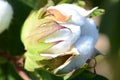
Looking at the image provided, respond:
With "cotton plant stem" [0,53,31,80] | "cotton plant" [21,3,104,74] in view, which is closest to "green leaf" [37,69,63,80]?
"cotton plant" [21,3,104,74]

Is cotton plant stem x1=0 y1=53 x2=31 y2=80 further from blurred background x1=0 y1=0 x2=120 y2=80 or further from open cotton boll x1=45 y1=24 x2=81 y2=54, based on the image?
open cotton boll x1=45 y1=24 x2=81 y2=54

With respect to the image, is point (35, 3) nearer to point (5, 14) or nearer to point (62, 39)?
point (5, 14)

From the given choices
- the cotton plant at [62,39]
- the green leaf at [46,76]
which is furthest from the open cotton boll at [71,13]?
the green leaf at [46,76]

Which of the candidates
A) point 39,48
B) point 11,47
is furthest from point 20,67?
point 39,48

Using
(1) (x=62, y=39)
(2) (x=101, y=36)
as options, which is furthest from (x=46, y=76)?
(2) (x=101, y=36)

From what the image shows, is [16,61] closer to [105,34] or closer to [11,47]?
[11,47]
